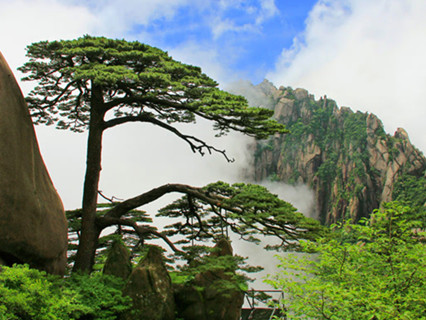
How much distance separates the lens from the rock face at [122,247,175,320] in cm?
816

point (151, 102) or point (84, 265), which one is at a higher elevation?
point (151, 102)

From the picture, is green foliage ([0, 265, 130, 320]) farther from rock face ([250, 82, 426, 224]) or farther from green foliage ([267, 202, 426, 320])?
rock face ([250, 82, 426, 224])

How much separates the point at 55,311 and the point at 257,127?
6.26 meters

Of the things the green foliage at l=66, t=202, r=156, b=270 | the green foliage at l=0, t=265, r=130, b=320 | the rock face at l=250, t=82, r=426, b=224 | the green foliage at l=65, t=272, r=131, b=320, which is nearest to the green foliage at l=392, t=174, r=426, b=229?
the rock face at l=250, t=82, r=426, b=224

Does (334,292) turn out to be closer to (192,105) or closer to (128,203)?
(192,105)

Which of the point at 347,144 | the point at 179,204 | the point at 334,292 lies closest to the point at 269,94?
the point at 347,144

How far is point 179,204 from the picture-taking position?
11680 mm

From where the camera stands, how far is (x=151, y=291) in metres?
8.40

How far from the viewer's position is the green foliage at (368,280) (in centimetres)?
532

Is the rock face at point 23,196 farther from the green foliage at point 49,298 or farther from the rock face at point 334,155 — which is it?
the rock face at point 334,155

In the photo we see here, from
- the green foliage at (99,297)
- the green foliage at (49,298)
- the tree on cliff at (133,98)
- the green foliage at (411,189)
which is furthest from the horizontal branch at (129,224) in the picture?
the green foliage at (411,189)

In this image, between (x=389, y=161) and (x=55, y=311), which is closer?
(x=55, y=311)

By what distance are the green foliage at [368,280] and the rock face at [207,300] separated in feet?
11.5

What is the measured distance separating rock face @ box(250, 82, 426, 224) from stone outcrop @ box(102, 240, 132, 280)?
51.6 metres
